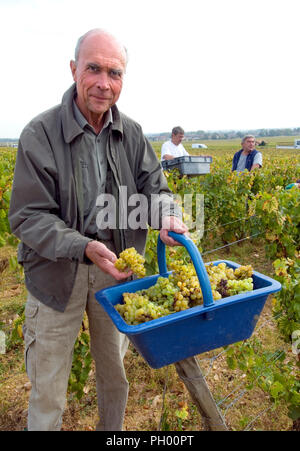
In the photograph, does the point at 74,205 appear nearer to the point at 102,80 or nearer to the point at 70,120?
the point at 70,120

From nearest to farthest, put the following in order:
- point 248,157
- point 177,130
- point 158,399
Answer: point 158,399, point 177,130, point 248,157

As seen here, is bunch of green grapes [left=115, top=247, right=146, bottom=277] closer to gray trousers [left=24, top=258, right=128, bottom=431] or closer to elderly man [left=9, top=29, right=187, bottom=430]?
elderly man [left=9, top=29, right=187, bottom=430]

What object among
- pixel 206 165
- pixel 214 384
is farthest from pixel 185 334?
pixel 206 165

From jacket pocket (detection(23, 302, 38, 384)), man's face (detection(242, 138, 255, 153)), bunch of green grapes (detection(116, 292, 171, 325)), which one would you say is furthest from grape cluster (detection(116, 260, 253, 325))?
man's face (detection(242, 138, 255, 153))

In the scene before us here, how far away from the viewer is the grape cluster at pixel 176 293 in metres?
1.48

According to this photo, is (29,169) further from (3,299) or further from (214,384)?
(3,299)

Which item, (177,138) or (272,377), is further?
(177,138)

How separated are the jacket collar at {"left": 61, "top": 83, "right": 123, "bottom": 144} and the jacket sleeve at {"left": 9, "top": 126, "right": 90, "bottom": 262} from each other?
11 cm

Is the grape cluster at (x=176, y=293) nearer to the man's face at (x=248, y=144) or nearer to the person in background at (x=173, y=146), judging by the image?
the person in background at (x=173, y=146)

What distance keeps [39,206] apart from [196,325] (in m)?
0.88

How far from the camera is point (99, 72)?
1786 millimetres

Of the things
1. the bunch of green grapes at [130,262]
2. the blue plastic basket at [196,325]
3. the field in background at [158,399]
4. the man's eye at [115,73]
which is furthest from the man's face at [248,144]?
the bunch of green grapes at [130,262]

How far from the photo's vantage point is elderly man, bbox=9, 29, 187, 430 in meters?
1.71

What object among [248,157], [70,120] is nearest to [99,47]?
[70,120]
